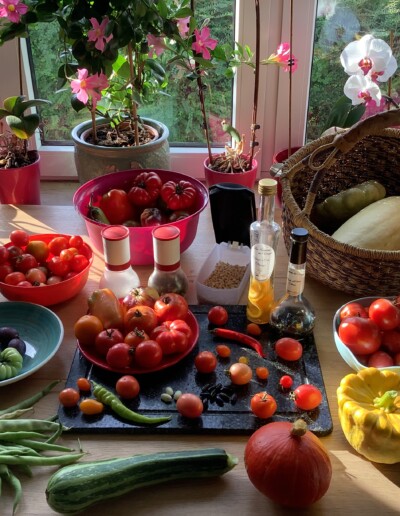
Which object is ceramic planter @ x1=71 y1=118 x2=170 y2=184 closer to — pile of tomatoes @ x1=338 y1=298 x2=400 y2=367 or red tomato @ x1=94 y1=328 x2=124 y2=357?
red tomato @ x1=94 y1=328 x2=124 y2=357

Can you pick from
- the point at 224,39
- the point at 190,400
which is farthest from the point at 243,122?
the point at 190,400

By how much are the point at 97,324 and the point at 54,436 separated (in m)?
0.22

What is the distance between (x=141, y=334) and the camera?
1.01 metres

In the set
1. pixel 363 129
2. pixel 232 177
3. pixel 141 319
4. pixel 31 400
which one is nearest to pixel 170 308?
pixel 141 319

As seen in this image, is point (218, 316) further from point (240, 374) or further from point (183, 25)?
point (183, 25)

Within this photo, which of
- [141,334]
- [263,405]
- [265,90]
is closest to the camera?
[263,405]

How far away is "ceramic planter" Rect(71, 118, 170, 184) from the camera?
1478 mm

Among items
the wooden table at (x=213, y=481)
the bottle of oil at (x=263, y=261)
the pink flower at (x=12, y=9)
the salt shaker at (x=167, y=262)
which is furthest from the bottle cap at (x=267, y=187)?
the pink flower at (x=12, y=9)

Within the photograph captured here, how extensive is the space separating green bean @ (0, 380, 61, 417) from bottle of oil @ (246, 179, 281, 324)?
39 cm

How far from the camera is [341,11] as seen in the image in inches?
64.7

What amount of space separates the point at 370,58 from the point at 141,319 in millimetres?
820

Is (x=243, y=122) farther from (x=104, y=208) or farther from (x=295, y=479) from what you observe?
(x=295, y=479)

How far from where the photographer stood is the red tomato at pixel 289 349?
1.02 m

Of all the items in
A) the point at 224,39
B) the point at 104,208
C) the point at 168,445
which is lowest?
the point at 168,445
